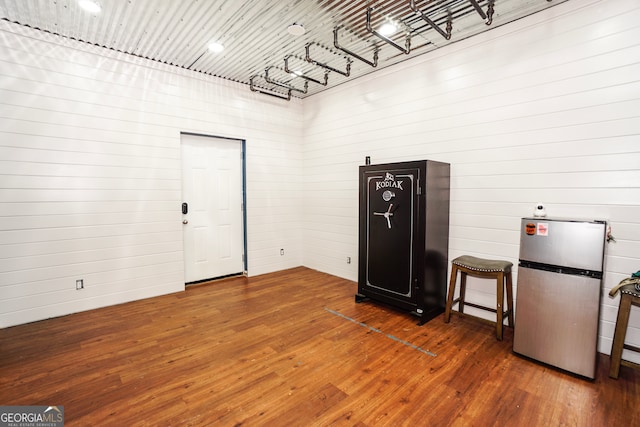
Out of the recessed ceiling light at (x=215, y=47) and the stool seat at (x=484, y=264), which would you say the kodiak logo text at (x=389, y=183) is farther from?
the recessed ceiling light at (x=215, y=47)

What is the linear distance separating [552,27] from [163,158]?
14.9 feet

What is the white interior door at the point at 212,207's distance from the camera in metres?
4.29

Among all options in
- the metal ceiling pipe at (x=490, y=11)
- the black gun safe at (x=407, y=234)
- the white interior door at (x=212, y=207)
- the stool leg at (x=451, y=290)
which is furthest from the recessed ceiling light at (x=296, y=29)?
the stool leg at (x=451, y=290)

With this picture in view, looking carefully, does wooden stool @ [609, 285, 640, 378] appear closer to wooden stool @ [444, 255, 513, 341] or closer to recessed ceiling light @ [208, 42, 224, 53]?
wooden stool @ [444, 255, 513, 341]

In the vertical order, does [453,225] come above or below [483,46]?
below

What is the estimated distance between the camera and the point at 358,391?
2.04 metres

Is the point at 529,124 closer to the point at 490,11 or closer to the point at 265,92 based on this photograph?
the point at 490,11

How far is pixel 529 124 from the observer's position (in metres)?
2.81

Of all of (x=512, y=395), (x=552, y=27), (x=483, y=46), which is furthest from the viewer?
(x=483, y=46)

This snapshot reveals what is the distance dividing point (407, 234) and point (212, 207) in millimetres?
2968

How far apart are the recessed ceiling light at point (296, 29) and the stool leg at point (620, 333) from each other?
143 inches

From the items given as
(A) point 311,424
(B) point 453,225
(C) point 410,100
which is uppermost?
(C) point 410,100

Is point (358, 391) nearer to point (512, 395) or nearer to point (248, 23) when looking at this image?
point (512, 395)

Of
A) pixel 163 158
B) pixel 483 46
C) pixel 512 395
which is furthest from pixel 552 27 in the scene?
pixel 163 158
